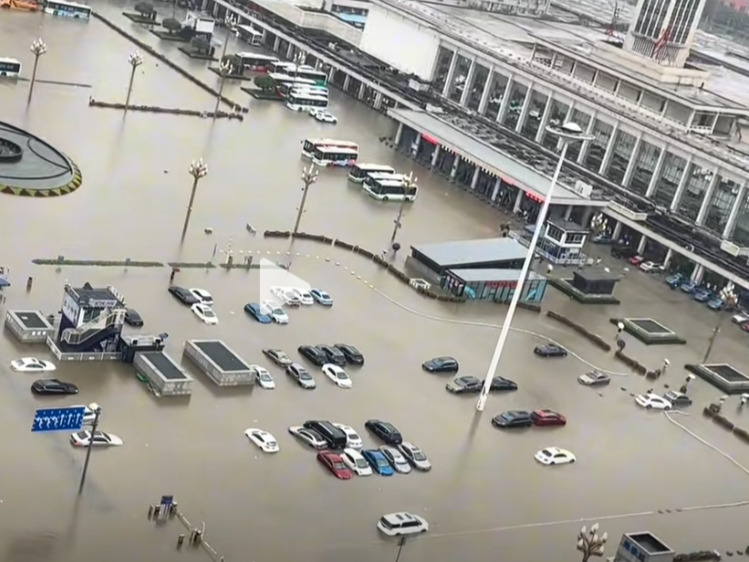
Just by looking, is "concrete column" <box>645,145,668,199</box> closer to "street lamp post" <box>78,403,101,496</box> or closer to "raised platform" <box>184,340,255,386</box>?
"raised platform" <box>184,340,255,386</box>

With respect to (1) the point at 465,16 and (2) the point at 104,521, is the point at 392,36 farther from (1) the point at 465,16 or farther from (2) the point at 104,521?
(2) the point at 104,521

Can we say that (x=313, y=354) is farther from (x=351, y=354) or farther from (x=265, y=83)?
(x=265, y=83)

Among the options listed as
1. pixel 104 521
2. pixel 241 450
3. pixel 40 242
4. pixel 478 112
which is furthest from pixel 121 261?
pixel 478 112

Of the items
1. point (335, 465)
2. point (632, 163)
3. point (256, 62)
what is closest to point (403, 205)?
point (632, 163)

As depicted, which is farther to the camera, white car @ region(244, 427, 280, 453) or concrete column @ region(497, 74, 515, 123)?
concrete column @ region(497, 74, 515, 123)

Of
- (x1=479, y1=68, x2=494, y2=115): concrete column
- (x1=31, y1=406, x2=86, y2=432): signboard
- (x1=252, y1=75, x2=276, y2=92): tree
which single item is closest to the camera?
(x1=31, y1=406, x2=86, y2=432): signboard

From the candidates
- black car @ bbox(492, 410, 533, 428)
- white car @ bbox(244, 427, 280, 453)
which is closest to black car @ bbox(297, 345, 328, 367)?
white car @ bbox(244, 427, 280, 453)

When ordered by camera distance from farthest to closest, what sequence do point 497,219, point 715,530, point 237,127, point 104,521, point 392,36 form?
1. point 392,36
2. point 237,127
3. point 497,219
4. point 715,530
5. point 104,521

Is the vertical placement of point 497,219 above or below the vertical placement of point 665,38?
below
